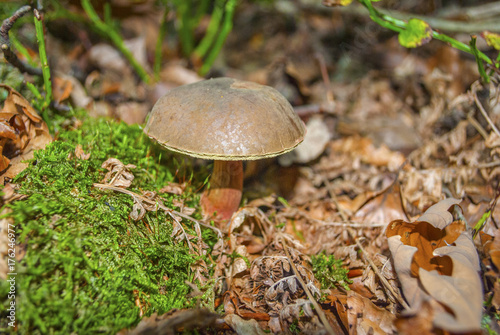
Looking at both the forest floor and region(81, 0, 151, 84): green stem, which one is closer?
the forest floor

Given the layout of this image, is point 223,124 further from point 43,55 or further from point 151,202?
point 43,55

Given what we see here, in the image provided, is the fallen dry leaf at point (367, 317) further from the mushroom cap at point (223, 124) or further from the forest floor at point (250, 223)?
the mushroom cap at point (223, 124)

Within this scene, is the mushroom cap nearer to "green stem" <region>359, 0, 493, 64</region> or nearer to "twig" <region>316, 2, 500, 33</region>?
"green stem" <region>359, 0, 493, 64</region>

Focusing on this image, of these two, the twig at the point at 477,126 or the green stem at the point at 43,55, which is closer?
the green stem at the point at 43,55

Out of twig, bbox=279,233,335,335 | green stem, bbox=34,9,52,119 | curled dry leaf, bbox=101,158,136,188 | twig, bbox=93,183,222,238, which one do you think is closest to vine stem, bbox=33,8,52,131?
green stem, bbox=34,9,52,119

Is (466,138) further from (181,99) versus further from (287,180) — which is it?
(181,99)

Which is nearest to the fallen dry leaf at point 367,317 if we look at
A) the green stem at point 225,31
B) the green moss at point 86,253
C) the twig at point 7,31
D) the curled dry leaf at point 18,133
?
the green moss at point 86,253
